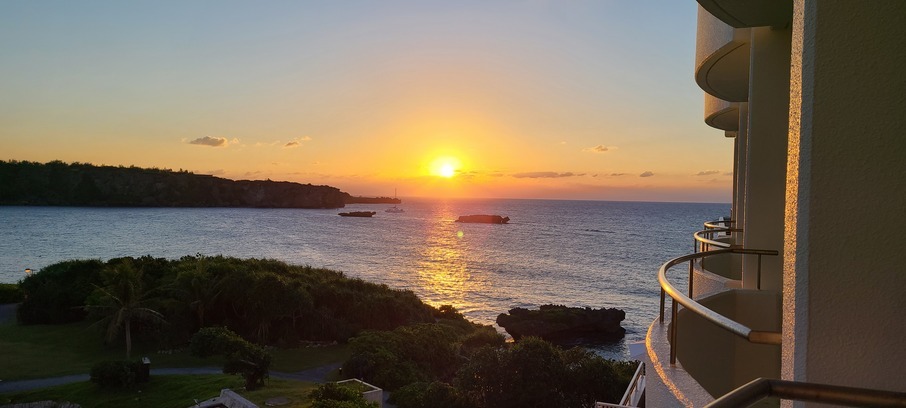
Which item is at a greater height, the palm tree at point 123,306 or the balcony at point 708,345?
the balcony at point 708,345

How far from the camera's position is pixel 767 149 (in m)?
5.61

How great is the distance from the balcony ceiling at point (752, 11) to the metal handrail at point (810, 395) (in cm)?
394

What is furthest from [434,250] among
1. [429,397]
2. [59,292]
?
[429,397]

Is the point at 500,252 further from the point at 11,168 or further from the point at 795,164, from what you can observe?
the point at 11,168

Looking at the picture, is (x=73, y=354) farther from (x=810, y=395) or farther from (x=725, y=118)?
(x=810, y=395)

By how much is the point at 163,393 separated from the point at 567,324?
69.8 ft

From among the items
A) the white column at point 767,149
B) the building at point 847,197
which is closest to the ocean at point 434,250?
the white column at point 767,149

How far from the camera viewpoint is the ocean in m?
44.1

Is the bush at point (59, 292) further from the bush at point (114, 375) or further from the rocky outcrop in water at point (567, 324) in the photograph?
the rocky outcrop in water at point (567, 324)

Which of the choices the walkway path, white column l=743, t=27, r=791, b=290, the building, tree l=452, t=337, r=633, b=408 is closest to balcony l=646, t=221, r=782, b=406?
white column l=743, t=27, r=791, b=290

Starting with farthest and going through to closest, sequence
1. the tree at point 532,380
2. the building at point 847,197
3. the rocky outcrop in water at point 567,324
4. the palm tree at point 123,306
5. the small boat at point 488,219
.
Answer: the small boat at point 488,219 → the rocky outcrop in water at point 567,324 → the palm tree at point 123,306 → the tree at point 532,380 → the building at point 847,197

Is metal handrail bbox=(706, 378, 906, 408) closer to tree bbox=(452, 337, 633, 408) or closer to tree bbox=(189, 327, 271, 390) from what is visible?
tree bbox=(452, 337, 633, 408)

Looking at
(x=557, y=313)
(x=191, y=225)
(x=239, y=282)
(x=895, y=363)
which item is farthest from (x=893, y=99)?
(x=191, y=225)

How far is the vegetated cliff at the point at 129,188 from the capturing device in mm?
135125
